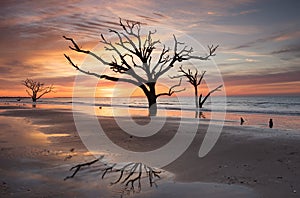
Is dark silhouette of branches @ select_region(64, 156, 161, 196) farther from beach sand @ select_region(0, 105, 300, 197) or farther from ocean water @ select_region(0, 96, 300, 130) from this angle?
ocean water @ select_region(0, 96, 300, 130)

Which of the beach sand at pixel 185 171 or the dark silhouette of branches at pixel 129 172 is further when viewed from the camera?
the dark silhouette of branches at pixel 129 172

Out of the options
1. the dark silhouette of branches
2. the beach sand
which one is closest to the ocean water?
the beach sand

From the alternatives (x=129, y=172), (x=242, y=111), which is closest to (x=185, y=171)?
(x=129, y=172)

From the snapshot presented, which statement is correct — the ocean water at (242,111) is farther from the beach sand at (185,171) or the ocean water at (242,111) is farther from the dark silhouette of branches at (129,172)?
the dark silhouette of branches at (129,172)

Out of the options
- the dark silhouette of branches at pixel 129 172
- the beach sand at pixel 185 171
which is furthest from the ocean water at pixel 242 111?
the dark silhouette of branches at pixel 129 172

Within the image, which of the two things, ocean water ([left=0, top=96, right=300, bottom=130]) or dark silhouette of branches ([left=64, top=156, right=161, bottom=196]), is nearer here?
dark silhouette of branches ([left=64, top=156, right=161, bottom=196])

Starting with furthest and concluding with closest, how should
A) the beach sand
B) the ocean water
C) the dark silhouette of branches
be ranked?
the ocean water
the dark silhouette of branches
the beach sand

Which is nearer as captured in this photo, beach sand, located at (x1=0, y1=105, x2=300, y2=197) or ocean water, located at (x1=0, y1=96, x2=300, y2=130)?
beach sand, located at (x1=0, y1=105, x2=300, y2=197)

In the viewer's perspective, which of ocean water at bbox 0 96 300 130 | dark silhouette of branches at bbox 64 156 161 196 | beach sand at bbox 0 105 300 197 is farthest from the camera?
ocean water at bbox 0 96 300 130

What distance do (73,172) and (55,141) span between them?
4.13m

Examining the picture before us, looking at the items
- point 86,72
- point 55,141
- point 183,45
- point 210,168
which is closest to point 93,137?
point 55,141

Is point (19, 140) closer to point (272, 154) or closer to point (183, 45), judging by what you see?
point (272, 154)

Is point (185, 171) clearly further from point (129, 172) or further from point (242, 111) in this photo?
point (242, 111)

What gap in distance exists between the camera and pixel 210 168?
5.64 m
